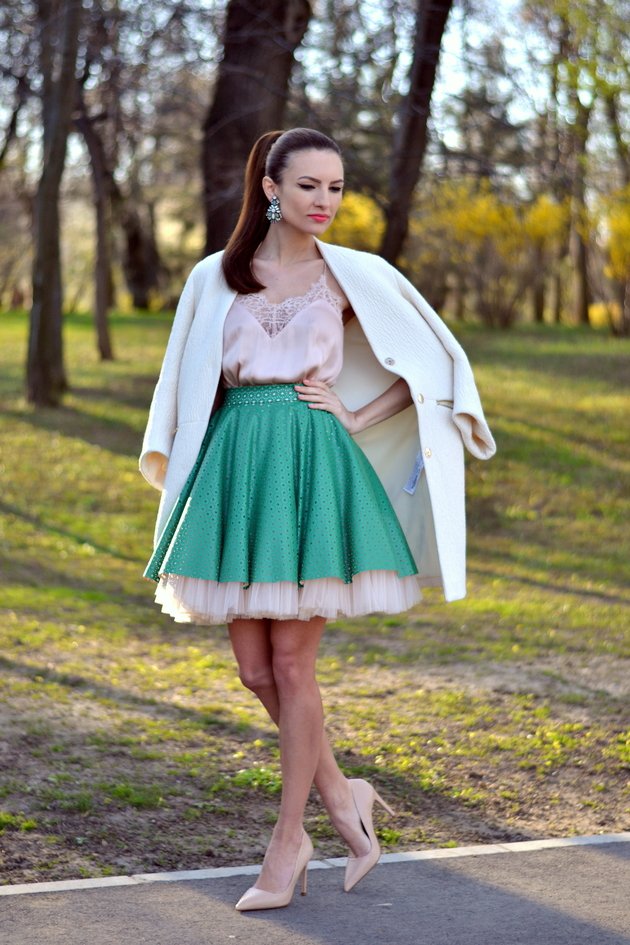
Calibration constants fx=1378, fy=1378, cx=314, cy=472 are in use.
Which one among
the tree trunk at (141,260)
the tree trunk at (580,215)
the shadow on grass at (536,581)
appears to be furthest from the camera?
the tree trunk at (141,260)

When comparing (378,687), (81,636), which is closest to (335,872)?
(378,687)

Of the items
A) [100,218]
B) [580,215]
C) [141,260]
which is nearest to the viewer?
[580,215]

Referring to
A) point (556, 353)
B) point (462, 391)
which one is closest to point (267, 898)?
point (462, 391)

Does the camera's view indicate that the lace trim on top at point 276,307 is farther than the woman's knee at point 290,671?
Yes

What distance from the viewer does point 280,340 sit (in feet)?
13.1

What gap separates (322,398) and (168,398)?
47 centimetres

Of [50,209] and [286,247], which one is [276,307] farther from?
[50,209]

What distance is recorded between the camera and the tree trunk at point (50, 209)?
15.4 metres

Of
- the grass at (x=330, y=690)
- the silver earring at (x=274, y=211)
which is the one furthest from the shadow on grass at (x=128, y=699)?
the silver earring at (x=274, y=211)

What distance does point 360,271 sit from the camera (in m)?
4.12

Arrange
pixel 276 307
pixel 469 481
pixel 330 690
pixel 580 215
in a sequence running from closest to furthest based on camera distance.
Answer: pixel 276 307 → pixel 330 690 → pixel 469 481 → pixel 580 215

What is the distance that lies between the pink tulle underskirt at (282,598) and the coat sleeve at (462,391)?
1.63ft

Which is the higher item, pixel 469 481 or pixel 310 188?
pixel 310 188

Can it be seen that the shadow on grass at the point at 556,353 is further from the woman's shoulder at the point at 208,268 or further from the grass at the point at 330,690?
the woman's shoulder at the point at 208,268
